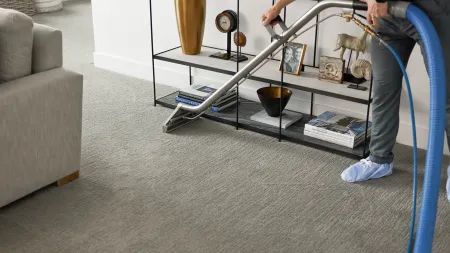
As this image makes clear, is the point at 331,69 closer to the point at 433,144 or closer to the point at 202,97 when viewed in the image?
the point at 202,97

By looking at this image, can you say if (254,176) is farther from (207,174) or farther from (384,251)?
(384,251)

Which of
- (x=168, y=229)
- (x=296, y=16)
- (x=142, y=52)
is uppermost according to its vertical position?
A: (x=296, y=16)

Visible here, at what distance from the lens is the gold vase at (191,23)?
137 inches

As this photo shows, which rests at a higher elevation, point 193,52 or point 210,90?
point 193,52

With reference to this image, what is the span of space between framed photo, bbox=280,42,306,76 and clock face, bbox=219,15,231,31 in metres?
0.38

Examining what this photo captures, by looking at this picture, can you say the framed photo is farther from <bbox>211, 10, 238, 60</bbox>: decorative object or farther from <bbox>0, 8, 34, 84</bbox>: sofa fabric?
<bbox>0, 8, 34, 84</bbox>: sofa fabric

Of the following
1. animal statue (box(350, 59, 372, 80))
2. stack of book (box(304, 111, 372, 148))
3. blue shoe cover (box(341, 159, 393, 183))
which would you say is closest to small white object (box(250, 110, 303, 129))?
stack of book (box(304, 111, 372, 148))

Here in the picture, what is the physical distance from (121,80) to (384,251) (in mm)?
2574

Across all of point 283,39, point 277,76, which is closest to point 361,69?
point 277,76

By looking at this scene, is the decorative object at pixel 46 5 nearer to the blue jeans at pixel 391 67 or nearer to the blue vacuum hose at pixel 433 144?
the blue jeans at pixel 391 67

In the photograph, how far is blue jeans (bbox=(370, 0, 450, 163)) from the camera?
7.28 feet

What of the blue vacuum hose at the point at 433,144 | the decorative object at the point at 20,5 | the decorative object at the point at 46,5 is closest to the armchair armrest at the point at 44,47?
the blue vacuum hose at the point at 433,144

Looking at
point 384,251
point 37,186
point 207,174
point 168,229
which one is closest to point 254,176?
point 207,174

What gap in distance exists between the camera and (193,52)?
3.68 metres
